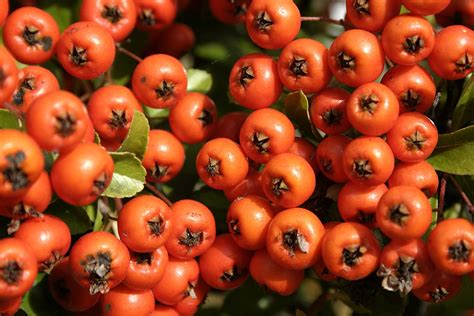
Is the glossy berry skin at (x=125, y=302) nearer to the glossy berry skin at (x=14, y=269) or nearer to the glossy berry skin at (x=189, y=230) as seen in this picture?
the glossy berry skin at (x=189, y=230)

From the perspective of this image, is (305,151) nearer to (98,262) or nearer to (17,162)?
(98,262)

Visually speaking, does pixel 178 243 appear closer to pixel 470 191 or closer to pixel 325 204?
pixel 325 204

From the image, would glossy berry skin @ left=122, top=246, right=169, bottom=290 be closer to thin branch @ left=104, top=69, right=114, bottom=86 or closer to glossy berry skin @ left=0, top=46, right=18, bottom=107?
glossy berry skin @ left=0, top=46, right=18, bottom=107

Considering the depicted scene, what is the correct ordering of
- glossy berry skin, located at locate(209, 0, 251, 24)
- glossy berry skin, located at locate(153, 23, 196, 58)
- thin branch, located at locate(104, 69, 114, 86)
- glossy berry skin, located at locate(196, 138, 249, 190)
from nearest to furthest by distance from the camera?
glossy berry skin, located at locate(196, 138, 249, 190) → thin branch, located at locate(104, 69, 114, 86) → glossy berry skin, located at locate(209, 0, 251, 24) → glossy berry skin, located at locate(153, 23, 196, 58)

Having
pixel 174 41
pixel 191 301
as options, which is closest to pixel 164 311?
pixel 191 301

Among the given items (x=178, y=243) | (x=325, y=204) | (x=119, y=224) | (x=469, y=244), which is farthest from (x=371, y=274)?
(x=119, y=224)

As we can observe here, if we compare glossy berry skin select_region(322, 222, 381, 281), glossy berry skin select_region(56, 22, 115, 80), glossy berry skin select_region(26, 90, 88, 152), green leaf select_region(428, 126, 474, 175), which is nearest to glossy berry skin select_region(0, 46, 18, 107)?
glossy berry skin select_region(26, 90, 88, 152)
